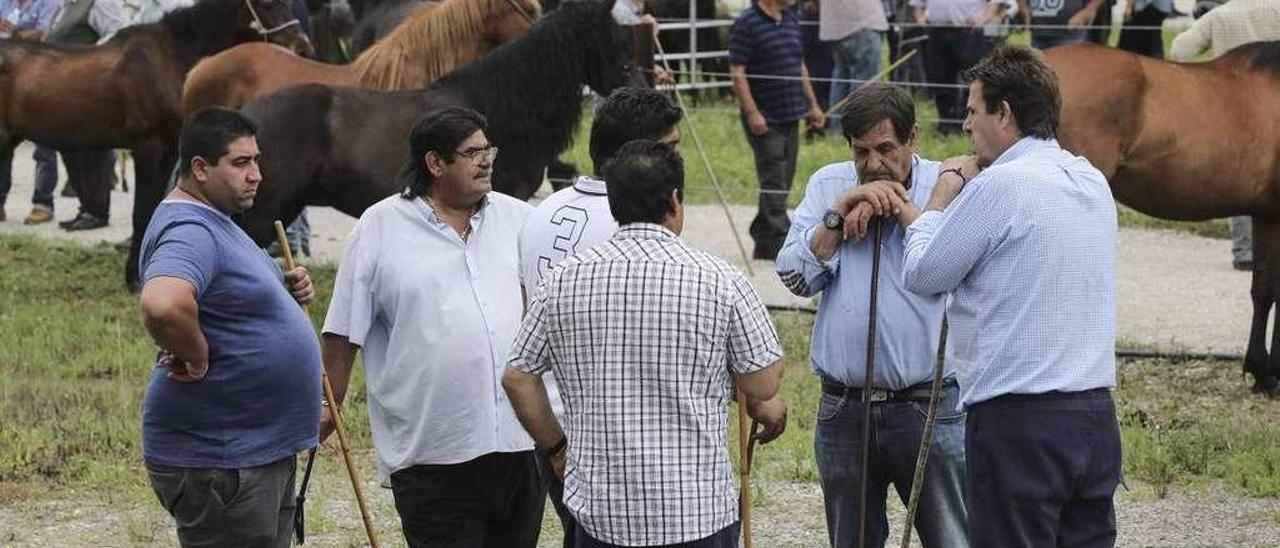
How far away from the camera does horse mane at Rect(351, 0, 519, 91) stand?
11.9 meters

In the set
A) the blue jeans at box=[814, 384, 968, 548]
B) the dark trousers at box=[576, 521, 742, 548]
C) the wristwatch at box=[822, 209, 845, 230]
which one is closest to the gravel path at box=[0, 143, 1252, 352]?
the blue jeans at box=[814, 384, 968, 548]

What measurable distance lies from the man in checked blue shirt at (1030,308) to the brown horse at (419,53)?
702 centimetres

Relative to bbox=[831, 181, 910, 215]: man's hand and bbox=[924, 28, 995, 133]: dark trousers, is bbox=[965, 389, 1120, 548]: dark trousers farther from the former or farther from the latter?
bbox=[924, 28, 995, 133]: dark trousers

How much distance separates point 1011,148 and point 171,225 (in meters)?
2.06

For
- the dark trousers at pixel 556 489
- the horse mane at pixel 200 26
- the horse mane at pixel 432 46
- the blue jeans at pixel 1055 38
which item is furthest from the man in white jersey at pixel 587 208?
the blue jeans at pixel 1055 38

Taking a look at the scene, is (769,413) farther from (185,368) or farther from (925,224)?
(185,368)

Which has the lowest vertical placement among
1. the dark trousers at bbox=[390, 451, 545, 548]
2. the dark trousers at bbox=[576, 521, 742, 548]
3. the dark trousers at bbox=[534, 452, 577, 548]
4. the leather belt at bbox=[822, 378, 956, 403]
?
the dark trousers at bbox=[390, 451, 545, 548]

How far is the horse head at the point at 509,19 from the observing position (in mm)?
11812

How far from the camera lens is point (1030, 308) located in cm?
482

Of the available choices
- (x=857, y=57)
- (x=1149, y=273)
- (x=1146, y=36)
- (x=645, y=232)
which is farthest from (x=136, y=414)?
(x=1146, y=36)

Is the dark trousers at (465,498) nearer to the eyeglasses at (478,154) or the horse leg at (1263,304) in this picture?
the eyeglasses at (478,154)

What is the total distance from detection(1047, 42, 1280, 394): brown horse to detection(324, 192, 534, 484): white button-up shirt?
5.21 m

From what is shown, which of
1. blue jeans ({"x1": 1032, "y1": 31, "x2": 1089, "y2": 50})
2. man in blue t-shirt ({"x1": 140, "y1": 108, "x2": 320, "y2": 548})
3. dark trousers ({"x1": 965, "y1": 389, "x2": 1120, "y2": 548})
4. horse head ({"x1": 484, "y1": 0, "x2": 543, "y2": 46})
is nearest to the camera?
dark trousers ({"x1": 965, "y1": 389, "x2": 1120, "y2": 548})

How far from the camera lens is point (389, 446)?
559cm
